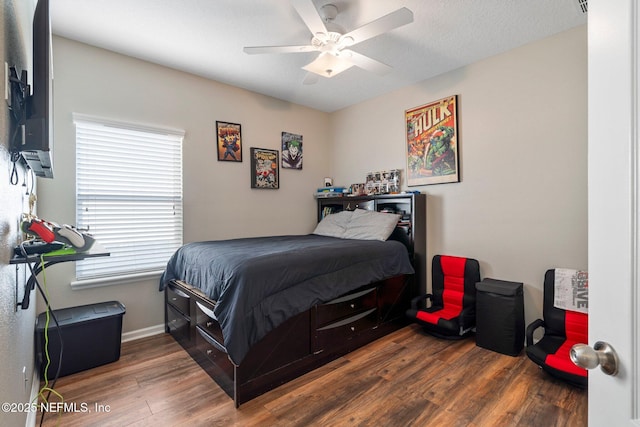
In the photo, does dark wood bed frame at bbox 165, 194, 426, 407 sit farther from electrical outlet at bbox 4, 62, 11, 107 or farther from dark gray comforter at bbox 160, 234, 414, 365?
electrical outlet at bbox 4, 62, 11, 107

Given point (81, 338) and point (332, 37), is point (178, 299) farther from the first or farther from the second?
point (332, 37)

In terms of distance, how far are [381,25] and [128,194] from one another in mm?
2631

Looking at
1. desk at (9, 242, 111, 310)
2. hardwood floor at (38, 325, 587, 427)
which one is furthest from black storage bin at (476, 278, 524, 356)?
desk at (9, 242, 111, 310)

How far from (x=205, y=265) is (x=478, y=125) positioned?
2.90 meters

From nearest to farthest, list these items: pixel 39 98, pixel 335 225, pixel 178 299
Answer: pixel 39 98, pixel 178 299, pixel 335 225

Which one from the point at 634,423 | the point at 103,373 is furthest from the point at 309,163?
the point at 634,423

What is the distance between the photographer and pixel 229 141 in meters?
3.51

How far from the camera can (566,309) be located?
2363 millimetres

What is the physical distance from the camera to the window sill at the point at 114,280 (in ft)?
8.53

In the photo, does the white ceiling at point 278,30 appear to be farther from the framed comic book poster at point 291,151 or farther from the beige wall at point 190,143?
the framed comic book poster at point 291,151

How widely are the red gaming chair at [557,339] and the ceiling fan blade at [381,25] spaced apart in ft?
7.50

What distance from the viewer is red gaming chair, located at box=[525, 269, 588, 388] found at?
6.54ft

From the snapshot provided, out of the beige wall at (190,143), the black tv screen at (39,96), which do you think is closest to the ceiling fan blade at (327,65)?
the beige wall at (190,143)

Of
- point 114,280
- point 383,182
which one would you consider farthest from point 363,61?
point 114,280
